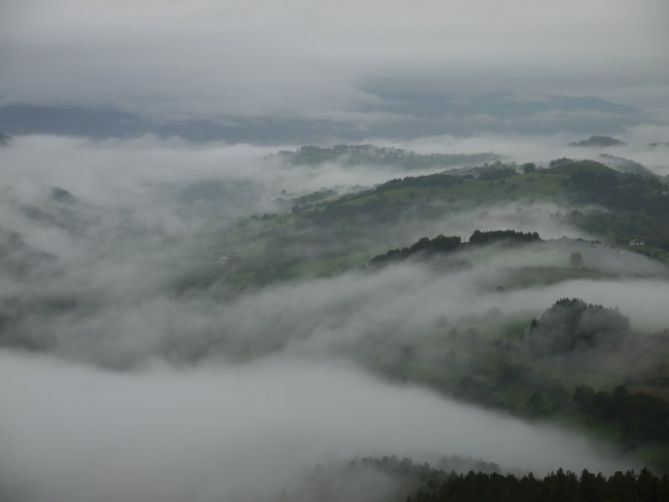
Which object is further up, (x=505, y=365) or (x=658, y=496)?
(x=658, y=496)

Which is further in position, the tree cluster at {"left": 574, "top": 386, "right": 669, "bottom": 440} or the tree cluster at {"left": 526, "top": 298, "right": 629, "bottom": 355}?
the tree cluster at {"left": 526, "top": 298, "right": 629, "bottom": 355}

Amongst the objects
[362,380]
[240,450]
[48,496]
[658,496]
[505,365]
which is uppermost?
[658,496]

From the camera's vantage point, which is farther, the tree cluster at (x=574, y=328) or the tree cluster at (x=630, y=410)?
the tree cluster at (x=574, y=328)

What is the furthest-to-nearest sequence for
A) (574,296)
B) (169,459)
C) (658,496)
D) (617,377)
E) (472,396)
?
(574,296) < (169,459) < (472,396) < (617,377) < (658,496)

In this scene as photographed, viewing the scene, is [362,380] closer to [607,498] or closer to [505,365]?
[505,365]

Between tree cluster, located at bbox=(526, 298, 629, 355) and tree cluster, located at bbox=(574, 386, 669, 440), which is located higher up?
tree cluster, located at bbox=(526, 298, 629, 355)

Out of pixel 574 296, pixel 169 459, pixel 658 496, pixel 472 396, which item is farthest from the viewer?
pixel 574 296

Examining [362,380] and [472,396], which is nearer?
[472,396]

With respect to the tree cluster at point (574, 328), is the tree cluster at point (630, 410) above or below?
below

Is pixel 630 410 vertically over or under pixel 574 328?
under

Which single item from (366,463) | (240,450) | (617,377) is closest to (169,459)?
(240,450)

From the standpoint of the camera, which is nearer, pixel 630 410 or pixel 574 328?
pixel 630 410
